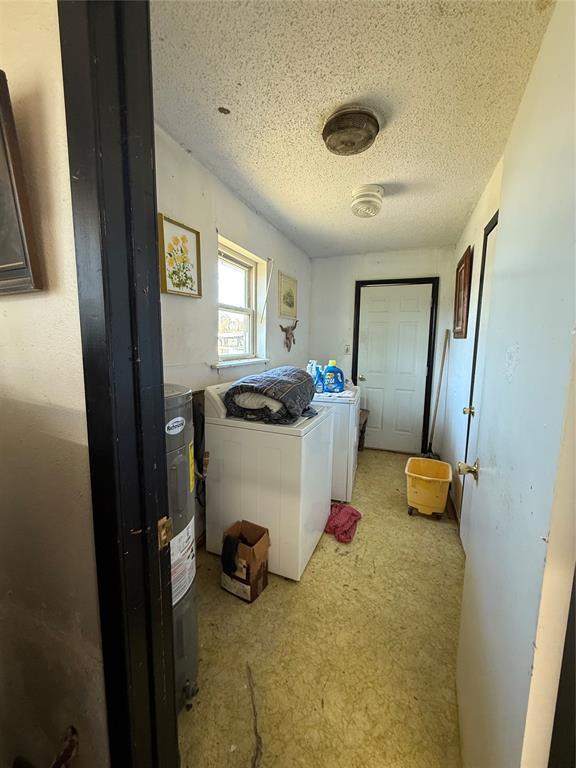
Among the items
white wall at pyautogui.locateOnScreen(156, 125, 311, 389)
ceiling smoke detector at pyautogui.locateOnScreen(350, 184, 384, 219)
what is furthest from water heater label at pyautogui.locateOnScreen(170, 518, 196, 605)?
ceiling smoke detector at pyautogui.locateOnScreen(350, 184, 384, 219)

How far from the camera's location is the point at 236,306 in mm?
2395

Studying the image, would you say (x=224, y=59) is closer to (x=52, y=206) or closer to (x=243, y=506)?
(x=52, y=206)

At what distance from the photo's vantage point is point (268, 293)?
2693 mm

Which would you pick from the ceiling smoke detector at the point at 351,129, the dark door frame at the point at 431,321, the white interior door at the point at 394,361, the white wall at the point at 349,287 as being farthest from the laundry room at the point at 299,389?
the white interior door at the point at 394,361

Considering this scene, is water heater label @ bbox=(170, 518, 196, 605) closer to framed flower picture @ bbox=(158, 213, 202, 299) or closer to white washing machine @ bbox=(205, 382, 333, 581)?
white washing machine @ bbox=(205, 382, 333, 581)

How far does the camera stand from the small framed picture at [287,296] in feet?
9.61

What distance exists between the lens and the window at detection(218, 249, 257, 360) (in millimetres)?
2250

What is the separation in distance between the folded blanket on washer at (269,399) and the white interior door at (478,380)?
1.00m

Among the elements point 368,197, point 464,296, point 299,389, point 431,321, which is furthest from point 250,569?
point 431,321

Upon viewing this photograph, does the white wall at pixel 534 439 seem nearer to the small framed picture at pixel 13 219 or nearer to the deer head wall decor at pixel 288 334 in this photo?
the small framed picture at pixel 13 219

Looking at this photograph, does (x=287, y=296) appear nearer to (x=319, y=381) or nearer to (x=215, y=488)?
(x=319, y=381)

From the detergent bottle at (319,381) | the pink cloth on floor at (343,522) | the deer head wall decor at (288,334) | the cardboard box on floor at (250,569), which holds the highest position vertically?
the deer head wall decor at (288,334)

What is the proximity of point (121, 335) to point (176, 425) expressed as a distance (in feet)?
1.72

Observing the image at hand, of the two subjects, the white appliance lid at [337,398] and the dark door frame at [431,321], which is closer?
the white appliance lid at [337,398]
